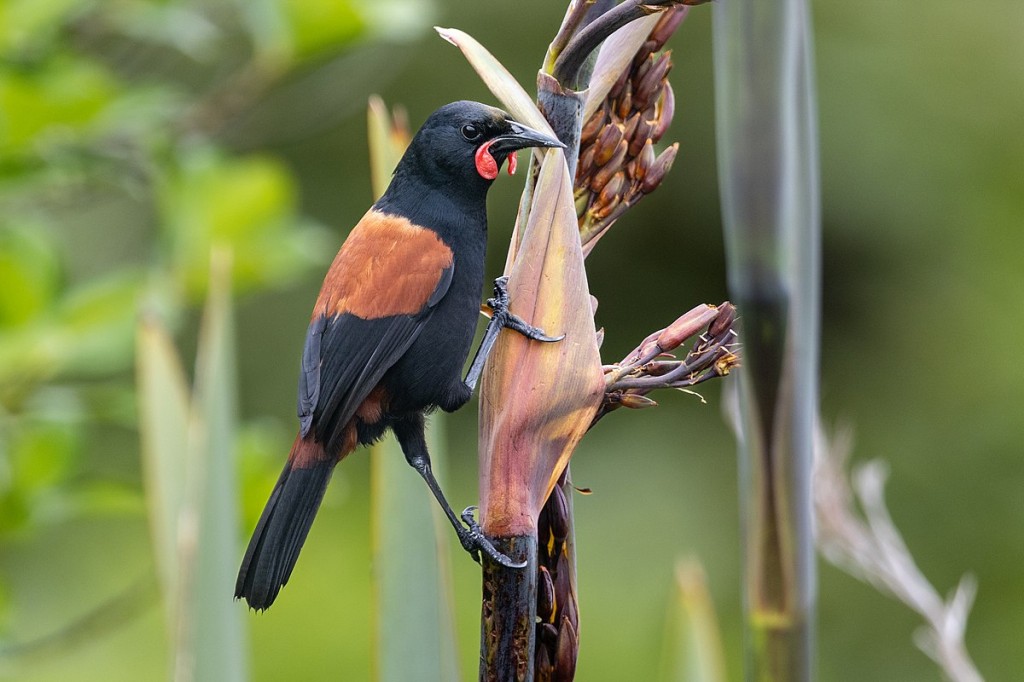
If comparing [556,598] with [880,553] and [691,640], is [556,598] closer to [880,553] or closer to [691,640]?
[691,640]

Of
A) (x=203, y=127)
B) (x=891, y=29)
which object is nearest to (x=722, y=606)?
(x=891, y=29)

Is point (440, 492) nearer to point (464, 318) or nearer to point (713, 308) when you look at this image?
point (464, 318)

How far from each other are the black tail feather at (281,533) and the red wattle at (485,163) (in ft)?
0.82

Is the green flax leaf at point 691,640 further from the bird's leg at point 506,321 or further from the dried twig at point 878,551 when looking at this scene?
the dried twig at point 878,551

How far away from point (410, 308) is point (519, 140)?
0.54 feet

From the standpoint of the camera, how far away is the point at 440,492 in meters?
0.85

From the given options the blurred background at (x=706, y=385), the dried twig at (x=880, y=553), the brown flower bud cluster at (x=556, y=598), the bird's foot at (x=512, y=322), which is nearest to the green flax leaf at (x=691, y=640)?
the brown flower bud cluster at (x=556, y=598)

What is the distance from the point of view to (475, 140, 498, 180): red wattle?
0.85 meters

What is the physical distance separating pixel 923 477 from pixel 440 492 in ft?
12.0

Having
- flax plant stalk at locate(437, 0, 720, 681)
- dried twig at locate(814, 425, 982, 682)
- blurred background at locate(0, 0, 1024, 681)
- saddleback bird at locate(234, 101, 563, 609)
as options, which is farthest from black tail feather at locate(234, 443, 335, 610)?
blurred background at locate(0, 0, 1024, 681)

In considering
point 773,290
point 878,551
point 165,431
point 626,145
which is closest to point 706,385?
point 878,551

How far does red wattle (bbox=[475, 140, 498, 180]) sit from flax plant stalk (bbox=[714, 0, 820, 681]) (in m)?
0.32

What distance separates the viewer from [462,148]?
2.87 feet

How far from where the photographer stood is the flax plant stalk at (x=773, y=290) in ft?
1.70
